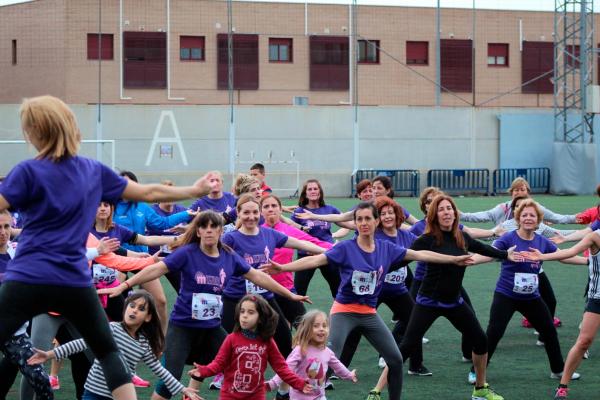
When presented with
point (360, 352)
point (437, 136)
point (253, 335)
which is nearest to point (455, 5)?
point (437, 136)

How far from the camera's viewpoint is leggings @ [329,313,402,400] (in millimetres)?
8453

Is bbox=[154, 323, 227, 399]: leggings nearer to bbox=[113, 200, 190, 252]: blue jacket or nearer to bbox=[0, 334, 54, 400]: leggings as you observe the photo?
bbox=[0, 334, 54, 400]: leggings

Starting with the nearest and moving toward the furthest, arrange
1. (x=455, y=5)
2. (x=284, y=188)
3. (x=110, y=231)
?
(x=110, y=231) < (x=284, y=188) < (x=455, y=5)

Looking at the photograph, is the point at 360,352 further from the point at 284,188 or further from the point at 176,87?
the point at 176,87

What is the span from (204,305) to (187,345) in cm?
34

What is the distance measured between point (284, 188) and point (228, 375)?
102ft

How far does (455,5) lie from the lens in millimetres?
45625

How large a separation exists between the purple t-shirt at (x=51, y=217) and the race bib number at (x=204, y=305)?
104 inches

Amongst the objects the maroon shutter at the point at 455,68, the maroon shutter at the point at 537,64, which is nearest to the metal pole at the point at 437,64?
the maroon shutter at the point at 455,68

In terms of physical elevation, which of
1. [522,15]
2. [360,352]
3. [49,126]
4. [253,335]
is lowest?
[360,352]

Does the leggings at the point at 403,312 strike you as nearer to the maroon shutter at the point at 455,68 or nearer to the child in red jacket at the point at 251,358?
the child in red jacket at the point at 251,358

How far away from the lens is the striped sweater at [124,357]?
7.05 metres

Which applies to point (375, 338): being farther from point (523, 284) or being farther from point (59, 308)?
point (59, 308)

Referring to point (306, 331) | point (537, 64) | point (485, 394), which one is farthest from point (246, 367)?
point (537, 64)
